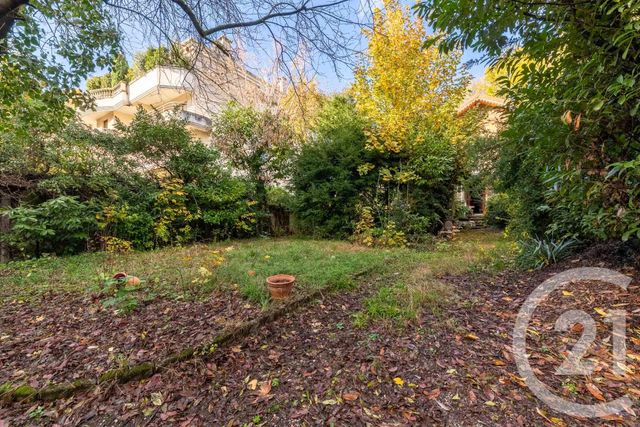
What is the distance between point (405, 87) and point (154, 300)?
283 inches

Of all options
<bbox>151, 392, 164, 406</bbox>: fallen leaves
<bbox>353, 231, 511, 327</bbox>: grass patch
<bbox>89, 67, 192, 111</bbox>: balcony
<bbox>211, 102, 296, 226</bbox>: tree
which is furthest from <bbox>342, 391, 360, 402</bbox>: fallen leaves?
<bbox>89, 67, 192, 111</bbox>: balcony

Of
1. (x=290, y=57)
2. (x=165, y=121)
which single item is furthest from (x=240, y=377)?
(x=165, y=121)

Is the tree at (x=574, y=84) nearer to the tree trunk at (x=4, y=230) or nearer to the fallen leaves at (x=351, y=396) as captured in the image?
the fallen leaves at (x=351, y=396)

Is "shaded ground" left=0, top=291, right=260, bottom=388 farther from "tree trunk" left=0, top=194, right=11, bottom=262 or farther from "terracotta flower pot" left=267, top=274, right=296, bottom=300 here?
"tree trunk" left=0, top=194, right=11, bottom=262

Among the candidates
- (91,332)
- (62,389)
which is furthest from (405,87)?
(62,389)

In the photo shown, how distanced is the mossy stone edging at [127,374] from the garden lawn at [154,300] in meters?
0.08

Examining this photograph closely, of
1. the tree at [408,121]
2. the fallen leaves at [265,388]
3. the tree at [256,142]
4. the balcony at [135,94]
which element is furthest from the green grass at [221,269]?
the balcony at [135,94]

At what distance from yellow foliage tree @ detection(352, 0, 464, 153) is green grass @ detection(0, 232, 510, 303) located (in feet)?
10.2

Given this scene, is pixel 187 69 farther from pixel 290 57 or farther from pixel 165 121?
pixel 165 121

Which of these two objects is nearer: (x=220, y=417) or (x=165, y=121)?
(x=220, y=417)

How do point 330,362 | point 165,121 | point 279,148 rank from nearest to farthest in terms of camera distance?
point 330,362, point 165,121, point 279,148

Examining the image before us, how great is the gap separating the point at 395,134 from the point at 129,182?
21.3 ft

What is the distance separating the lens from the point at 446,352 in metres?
2.14

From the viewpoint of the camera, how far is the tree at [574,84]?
167 centimetres
